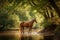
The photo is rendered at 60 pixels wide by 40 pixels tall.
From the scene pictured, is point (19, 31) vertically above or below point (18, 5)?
below

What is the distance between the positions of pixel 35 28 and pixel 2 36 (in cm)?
74

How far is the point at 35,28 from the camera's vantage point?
427cm

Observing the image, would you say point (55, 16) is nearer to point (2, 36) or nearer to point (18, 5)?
point (18, 5)

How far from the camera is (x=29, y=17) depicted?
167 inches

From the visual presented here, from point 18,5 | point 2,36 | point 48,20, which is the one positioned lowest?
point 2,36

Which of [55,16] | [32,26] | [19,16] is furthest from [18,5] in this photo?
[55,16]

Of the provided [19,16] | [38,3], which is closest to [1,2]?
[19,16]

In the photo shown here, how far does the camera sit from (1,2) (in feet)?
14.1

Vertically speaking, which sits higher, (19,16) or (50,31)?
(19,16)

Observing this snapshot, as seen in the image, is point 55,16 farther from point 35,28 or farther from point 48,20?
point 35,28

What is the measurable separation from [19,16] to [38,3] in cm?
51

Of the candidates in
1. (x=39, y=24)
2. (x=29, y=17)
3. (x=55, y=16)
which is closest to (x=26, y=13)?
(x=29, y=17)

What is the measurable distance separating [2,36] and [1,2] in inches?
29.9

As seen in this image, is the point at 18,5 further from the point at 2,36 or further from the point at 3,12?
the point at 2,36
